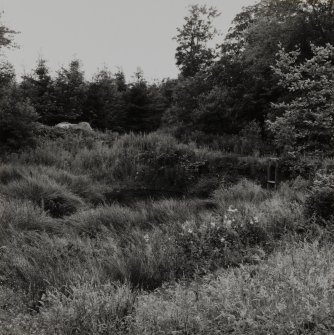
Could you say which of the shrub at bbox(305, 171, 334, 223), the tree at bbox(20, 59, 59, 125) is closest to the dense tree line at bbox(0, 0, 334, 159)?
the tree at bbox(20, 59, 59, 125)

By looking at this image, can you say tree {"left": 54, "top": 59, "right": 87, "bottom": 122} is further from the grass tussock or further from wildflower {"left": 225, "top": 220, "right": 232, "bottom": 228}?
wildflower {"left": 225, "top": 220, "right": 232, "bottom": 228}

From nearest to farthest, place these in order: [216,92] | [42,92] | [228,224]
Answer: [228,224]
[216,92]
[42,92]

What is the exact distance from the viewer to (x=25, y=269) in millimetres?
4082

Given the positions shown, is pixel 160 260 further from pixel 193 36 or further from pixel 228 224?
pixel 193 36

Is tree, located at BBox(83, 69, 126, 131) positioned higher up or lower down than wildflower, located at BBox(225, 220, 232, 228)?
higher up

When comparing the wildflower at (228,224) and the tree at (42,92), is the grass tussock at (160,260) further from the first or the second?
the tree at (42,92)

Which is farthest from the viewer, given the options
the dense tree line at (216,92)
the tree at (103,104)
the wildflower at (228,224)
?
the tree at (103,104)

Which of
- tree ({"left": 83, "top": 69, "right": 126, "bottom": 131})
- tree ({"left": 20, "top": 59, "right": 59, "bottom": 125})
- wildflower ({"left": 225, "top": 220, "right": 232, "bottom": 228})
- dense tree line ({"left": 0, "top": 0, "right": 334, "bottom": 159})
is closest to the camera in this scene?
wildflower ({"left": 225, "top": 220, "right": 232, "bottom": 228})

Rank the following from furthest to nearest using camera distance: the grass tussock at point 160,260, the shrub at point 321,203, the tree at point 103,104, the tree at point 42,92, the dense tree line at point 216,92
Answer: the tree at point 103,104
the tree at point 42,92
the dense tree line at point 216,92
the shrub at point 321,203
the grass tussock at point 160,260

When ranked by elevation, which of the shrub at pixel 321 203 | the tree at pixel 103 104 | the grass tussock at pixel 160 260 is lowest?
the grass tussock at pixel 160 260

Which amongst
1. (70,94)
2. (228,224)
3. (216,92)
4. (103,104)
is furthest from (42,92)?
(228,224)

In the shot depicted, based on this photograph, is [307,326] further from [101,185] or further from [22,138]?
[22,138]

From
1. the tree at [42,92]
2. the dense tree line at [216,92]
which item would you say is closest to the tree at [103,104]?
the dense tree line at [216,92]

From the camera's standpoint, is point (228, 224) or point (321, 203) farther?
point (321, 203)
